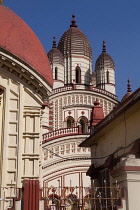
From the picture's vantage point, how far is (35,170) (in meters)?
11.8

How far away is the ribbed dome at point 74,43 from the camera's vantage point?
1524 inches

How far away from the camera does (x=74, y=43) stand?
128 feet

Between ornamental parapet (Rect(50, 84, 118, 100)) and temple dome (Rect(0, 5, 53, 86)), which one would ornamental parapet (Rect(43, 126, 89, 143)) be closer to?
ornamental parapet (Rect(50, 84, 118, 100))

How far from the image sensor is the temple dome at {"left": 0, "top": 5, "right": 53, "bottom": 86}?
39.7 feet

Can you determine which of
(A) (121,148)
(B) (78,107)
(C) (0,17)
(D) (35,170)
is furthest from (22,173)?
(B) (78,107)

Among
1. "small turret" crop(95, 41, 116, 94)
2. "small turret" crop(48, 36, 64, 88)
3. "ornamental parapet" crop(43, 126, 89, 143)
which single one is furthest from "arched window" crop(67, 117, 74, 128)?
"small turret" crop(95, 41, 116, 94)

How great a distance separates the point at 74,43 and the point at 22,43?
27.1 meters

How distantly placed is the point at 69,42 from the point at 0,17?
2694cm

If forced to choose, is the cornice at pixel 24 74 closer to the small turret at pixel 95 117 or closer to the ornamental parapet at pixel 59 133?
the small turret at pixel 95 117

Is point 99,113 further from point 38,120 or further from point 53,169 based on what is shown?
point 53,169

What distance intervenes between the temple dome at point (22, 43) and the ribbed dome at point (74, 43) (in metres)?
25.6

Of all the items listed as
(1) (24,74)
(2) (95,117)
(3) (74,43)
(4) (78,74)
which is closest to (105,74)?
(4) (78,74)

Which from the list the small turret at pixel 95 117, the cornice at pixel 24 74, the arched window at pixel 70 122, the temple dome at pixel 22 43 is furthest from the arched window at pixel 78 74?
the cornice at pixel 24 74

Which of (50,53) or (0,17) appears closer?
(0,17)
